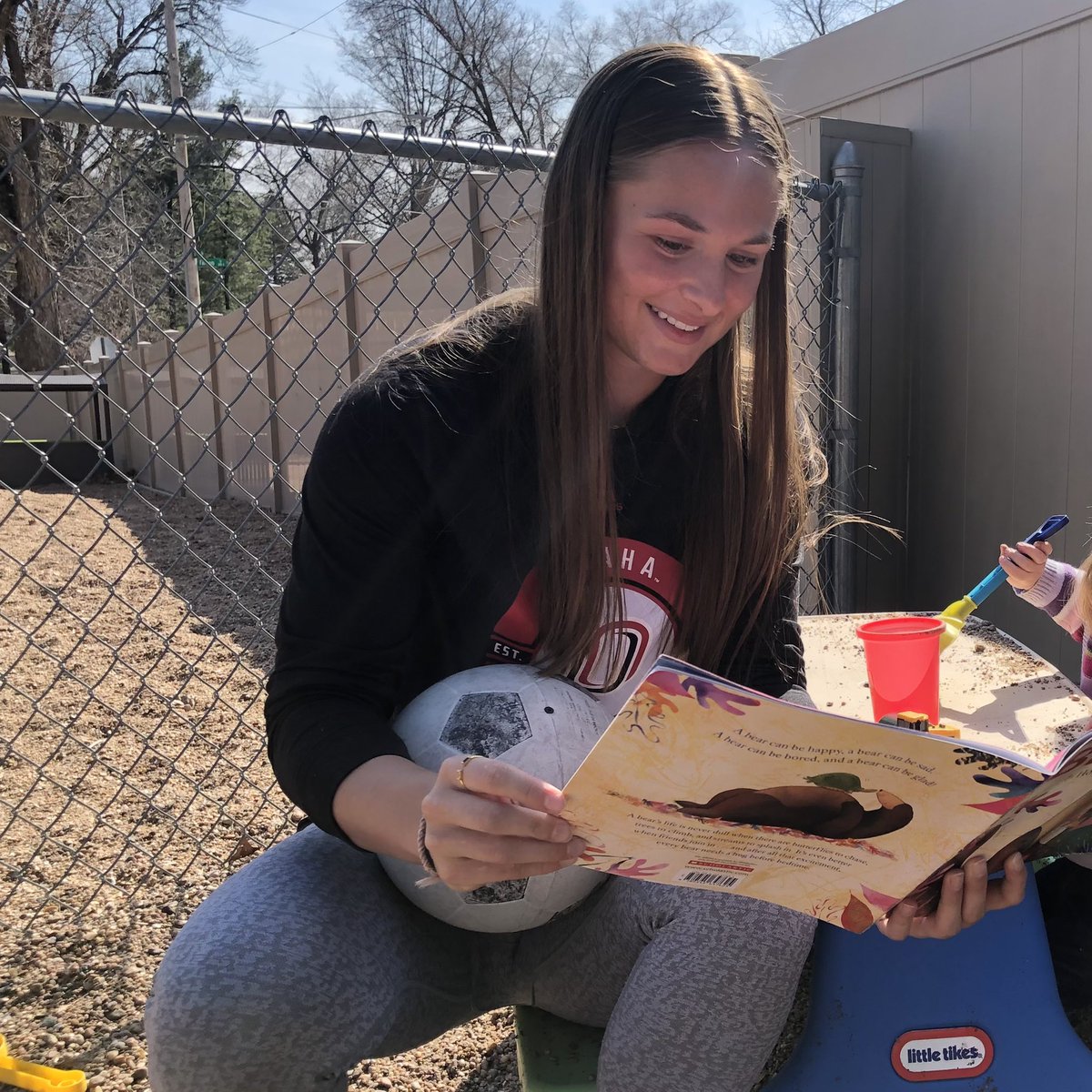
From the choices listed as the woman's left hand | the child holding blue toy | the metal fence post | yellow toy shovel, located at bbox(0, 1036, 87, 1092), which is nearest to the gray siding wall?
the metal fence post

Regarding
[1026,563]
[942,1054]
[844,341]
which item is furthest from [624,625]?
[844,341]

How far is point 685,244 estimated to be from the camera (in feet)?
4.89

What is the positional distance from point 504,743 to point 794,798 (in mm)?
460

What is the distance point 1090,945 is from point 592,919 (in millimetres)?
968

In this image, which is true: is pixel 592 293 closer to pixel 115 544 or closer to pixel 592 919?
pixel 592 919

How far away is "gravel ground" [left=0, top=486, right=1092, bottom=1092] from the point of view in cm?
211

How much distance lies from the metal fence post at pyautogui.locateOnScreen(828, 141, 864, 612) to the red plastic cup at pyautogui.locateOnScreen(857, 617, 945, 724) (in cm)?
160

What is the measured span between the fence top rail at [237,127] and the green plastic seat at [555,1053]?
169 centimetres

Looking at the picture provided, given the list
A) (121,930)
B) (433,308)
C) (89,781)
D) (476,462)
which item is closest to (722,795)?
(476,462)

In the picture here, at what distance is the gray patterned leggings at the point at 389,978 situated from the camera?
1.21 meters

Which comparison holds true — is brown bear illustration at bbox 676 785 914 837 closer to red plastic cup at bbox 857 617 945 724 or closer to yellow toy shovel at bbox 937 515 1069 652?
red plastic cup at bbox 857 617 945 724

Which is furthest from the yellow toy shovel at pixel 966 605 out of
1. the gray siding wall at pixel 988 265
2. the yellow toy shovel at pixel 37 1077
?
the yellow toy shovel at pixel 37 1077

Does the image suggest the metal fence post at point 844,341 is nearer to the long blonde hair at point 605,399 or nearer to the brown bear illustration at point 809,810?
the long blonde hair at point 605,399

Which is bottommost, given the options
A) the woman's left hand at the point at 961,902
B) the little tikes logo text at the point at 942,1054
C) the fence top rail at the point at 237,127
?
the little tikes logo text at the point at 942,1054
